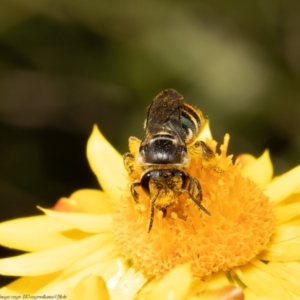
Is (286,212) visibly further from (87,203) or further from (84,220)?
(87,203)

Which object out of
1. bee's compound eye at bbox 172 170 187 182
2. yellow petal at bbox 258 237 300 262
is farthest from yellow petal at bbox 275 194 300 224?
bee's compound eye at bbox 172 170 187 182

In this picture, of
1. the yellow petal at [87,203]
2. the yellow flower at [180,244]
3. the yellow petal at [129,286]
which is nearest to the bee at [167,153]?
the yellow flower at [180,244]

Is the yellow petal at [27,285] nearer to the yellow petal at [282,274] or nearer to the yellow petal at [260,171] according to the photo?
the yellow petal at [282,274]

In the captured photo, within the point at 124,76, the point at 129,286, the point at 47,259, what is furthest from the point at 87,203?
the point at 124,76

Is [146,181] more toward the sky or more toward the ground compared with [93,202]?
more toward the ground

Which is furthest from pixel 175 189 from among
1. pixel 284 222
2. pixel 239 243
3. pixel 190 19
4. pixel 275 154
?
pixel 190 19

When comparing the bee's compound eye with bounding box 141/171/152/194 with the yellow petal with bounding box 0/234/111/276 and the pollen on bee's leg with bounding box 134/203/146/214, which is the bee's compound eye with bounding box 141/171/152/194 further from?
the yellow petal with bounding box 0/234/111/276
